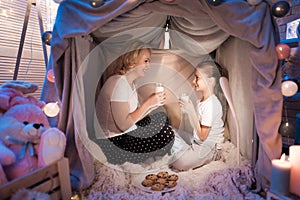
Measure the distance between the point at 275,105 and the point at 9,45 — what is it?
7.28 ft

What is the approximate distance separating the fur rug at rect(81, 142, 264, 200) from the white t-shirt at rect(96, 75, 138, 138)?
0.25 meters

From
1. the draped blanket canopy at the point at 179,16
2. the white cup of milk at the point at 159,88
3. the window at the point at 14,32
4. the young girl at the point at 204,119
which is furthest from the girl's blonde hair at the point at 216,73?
the window at the point at 14,32

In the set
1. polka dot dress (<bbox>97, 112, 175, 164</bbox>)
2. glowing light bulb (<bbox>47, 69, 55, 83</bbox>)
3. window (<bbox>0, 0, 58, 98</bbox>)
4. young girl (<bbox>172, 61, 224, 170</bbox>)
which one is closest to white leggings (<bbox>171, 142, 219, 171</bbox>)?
young girl (<bbox>172, 61, 224, 170</bbox>)

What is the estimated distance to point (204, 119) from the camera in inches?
65.6

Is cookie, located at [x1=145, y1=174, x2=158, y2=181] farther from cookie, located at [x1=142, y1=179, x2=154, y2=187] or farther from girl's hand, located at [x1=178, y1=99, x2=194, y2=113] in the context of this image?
girl's hand, located at [x1=178, y1=99, x2=194, y2=113]

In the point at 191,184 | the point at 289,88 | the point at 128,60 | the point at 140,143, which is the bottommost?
the point at 191,184

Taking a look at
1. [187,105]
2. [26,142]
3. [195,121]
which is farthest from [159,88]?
[26,142]

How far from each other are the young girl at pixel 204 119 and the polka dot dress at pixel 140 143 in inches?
6.4

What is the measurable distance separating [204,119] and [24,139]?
1184 mm

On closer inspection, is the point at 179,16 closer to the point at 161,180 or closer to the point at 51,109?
the point at 51,109

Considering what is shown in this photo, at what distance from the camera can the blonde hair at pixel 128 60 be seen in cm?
167

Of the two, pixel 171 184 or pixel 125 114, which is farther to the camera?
pixel 125 114

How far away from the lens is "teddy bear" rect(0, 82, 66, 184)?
3.28 feet

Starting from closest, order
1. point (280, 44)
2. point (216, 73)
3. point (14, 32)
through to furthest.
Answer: point (280, 44)
point (216, 73)
point (14, 32)
